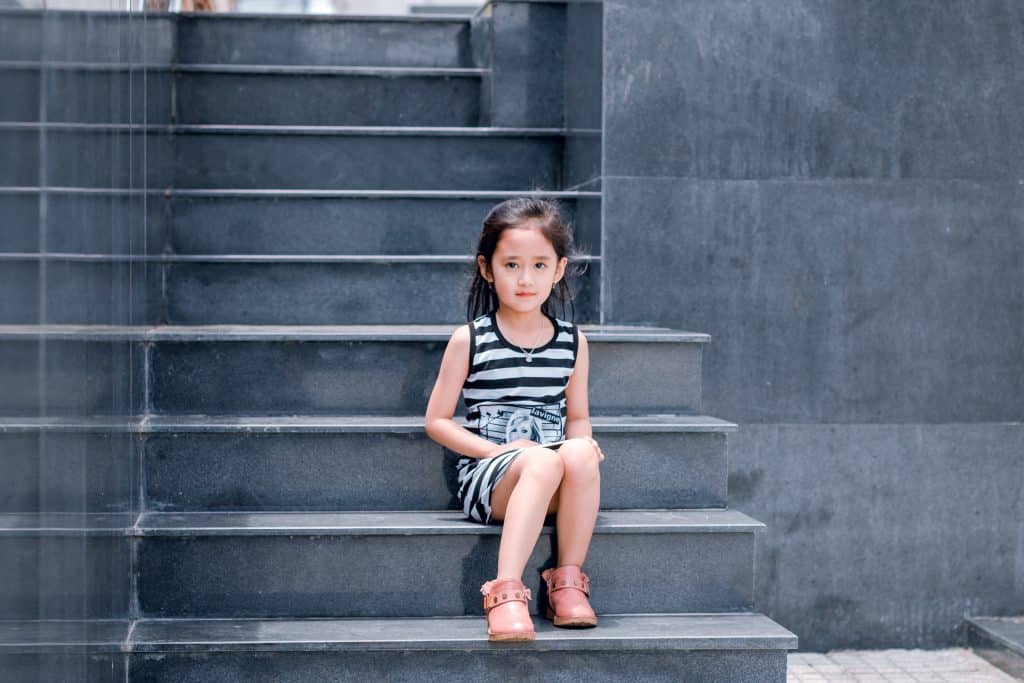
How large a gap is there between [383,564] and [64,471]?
116 cm

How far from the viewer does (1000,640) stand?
397cm

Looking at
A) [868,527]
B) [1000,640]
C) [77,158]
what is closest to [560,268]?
[77,158]

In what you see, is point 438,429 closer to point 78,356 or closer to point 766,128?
point 78,356

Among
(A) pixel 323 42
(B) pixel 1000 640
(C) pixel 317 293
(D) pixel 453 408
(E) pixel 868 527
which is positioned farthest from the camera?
(A) pixel 323 42

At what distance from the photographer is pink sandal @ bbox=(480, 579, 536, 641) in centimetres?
Result: 278

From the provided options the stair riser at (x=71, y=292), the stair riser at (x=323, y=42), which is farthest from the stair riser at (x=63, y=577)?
the stair riser at (x=323, y=42)

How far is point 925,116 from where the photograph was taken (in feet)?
14.0

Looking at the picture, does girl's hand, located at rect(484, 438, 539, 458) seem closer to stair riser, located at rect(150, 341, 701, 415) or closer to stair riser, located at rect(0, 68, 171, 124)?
stair riser, located at rect(150, 341, 701, 415)

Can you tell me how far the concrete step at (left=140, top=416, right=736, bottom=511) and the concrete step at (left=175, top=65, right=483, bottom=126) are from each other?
2.09 meters

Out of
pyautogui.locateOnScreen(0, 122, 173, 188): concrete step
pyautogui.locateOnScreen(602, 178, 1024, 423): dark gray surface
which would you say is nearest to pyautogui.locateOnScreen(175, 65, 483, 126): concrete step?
pyautogui.locateOnScreen(602, 178, 1024, 423): dark gray surface

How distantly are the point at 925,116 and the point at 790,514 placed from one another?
4.83 ft

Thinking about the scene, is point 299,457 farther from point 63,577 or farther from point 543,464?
point 63,577

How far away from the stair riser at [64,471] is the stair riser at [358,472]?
0.92 feet

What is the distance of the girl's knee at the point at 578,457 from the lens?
297 cm
